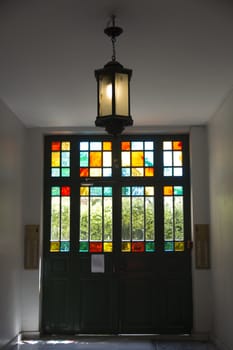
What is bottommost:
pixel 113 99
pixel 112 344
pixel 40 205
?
pixel 112 344

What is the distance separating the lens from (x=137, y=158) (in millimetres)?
6000

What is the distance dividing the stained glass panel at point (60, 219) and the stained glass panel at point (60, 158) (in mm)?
202

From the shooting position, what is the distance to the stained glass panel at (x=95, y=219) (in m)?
5.86

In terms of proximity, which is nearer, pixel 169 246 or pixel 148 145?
pixel 169 246

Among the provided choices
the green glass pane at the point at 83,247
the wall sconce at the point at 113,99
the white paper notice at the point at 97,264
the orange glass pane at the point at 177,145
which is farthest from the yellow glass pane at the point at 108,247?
the wall sconce at the point at 113,99

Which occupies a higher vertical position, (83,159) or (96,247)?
(83,159)

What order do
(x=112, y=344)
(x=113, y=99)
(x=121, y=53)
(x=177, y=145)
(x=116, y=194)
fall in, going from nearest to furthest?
(x=113, y=99), (x=121, y=53), (x=112, y=344), (x=116, y=194), (x=177, y=145)

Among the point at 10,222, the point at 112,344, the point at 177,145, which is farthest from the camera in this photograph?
the point at 177,145

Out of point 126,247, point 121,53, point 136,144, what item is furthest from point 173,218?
point 121,53

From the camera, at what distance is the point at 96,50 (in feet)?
11.2

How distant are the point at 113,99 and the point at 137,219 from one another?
11.2 feet

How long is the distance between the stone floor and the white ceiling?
2738mm

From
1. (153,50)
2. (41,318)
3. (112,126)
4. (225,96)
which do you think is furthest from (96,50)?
(41,318)

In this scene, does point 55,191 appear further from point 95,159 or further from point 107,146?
point 107,146
